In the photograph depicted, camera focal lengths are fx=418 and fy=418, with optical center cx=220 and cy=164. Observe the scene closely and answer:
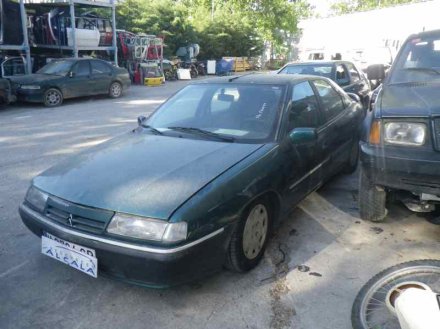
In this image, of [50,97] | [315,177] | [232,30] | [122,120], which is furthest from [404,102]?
[232,30]

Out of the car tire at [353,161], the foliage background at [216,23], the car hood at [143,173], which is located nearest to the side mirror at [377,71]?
the car tire at [353,161]

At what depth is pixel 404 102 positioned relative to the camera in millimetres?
3422

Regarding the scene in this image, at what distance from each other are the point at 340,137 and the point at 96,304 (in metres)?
3.17

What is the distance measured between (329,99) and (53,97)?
9.86m

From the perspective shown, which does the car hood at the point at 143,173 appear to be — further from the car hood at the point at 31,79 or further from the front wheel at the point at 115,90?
the front wheel at the point at 115,90

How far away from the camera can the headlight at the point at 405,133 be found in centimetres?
316

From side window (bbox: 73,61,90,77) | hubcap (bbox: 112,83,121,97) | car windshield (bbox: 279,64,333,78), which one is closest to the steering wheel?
car windshield (bbox: 279,64,333,78)

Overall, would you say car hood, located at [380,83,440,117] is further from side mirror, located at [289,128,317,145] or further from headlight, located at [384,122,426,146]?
side mirror, located at [289,128,317,145]

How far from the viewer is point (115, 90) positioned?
47.9ft

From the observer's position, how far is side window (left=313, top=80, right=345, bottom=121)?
14.9 ft

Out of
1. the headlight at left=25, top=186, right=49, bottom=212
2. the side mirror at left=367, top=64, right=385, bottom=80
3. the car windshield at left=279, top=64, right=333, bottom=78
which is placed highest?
the side mirror at left=367, top=64, right=385, bottom=80

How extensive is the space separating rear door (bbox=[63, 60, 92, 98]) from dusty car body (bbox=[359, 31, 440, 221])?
A: 10.8m

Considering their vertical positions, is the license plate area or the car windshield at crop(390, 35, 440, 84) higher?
the car windshield at crop(390, 35, 440, 84)

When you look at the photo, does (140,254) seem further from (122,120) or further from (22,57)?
(22,57)
